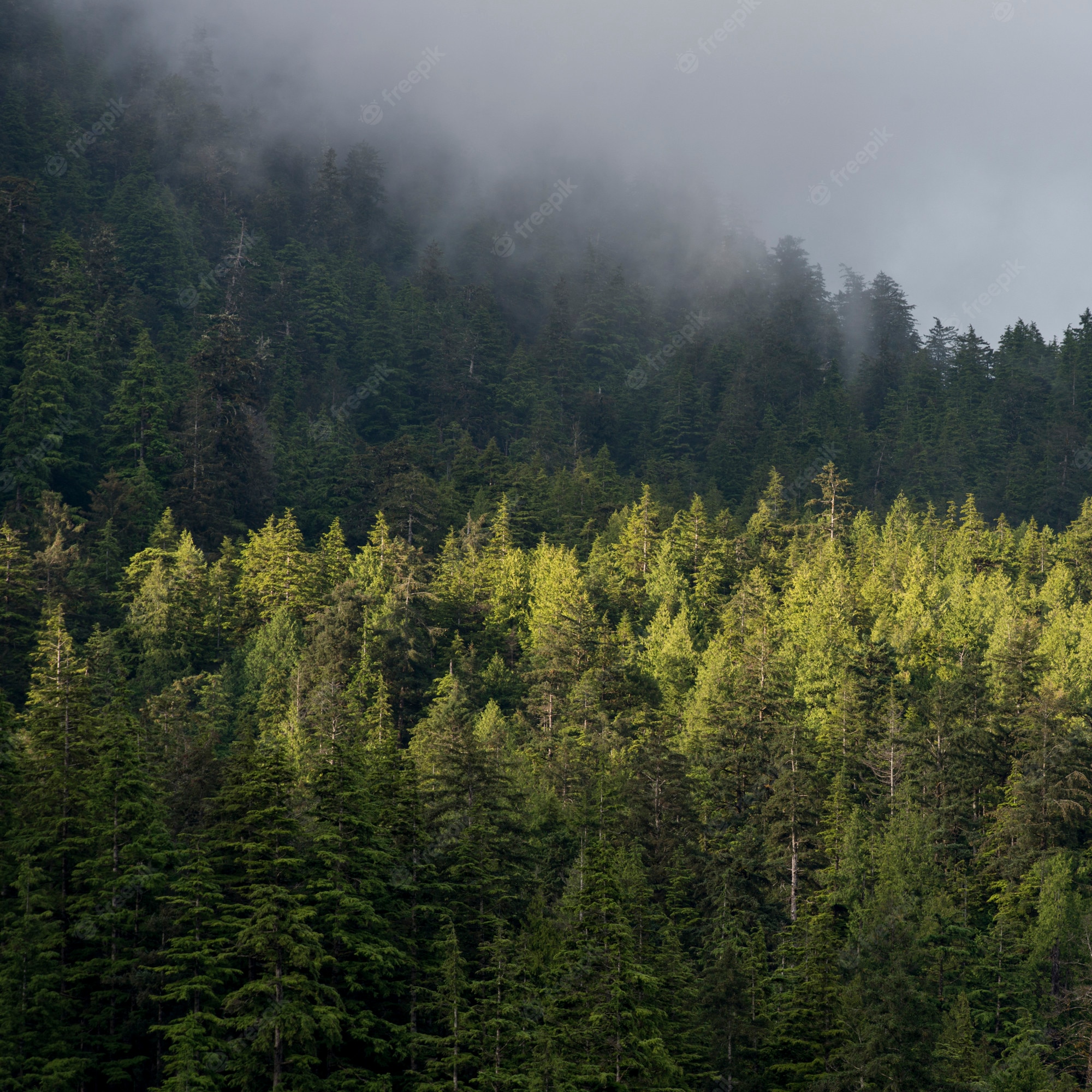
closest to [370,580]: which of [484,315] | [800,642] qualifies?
[800,642]

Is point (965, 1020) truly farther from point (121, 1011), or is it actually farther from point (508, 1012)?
point (121, 1011)

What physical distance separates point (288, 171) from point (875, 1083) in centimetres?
14475

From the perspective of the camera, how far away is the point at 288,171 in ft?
527
